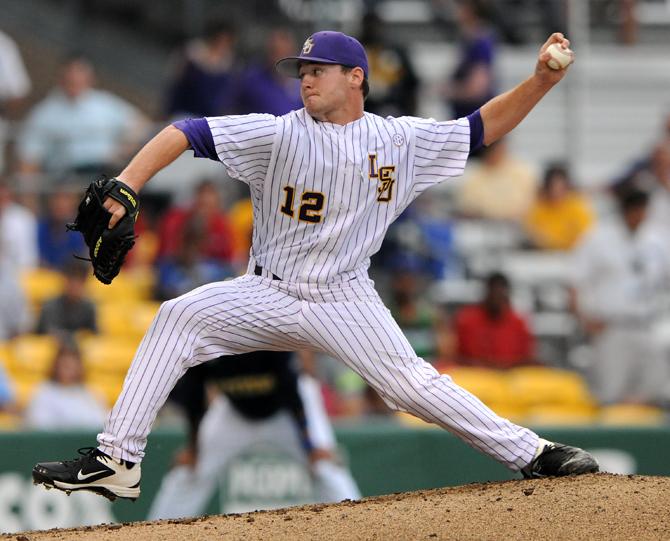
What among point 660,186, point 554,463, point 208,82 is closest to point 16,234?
point 208,82

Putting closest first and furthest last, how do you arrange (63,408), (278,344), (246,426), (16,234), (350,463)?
(278,344) → (246,426) → (63,408) → (350,463) → (16,234)

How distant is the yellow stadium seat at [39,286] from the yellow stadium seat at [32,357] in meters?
0.63

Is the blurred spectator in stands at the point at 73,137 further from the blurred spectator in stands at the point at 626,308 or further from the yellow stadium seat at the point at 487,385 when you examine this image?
the blurred spectator in stands at the point at 626,308

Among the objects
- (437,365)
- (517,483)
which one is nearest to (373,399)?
(437,365)

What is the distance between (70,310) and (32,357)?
0.50 m

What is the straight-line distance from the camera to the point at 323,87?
5648mm

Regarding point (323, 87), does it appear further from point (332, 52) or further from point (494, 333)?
point (494, 333)

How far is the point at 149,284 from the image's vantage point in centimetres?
1069

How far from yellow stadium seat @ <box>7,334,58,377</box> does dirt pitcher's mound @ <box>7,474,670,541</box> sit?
12.4ft

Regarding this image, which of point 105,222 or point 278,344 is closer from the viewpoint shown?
point 105,222

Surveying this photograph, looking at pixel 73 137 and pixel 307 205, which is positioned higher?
pixel 73 137

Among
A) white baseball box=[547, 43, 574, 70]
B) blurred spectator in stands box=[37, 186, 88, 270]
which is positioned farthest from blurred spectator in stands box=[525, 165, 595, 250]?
white baseball box=[547, 43, 574, 70]

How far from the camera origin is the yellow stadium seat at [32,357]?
969cm

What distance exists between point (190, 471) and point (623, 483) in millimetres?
3170
